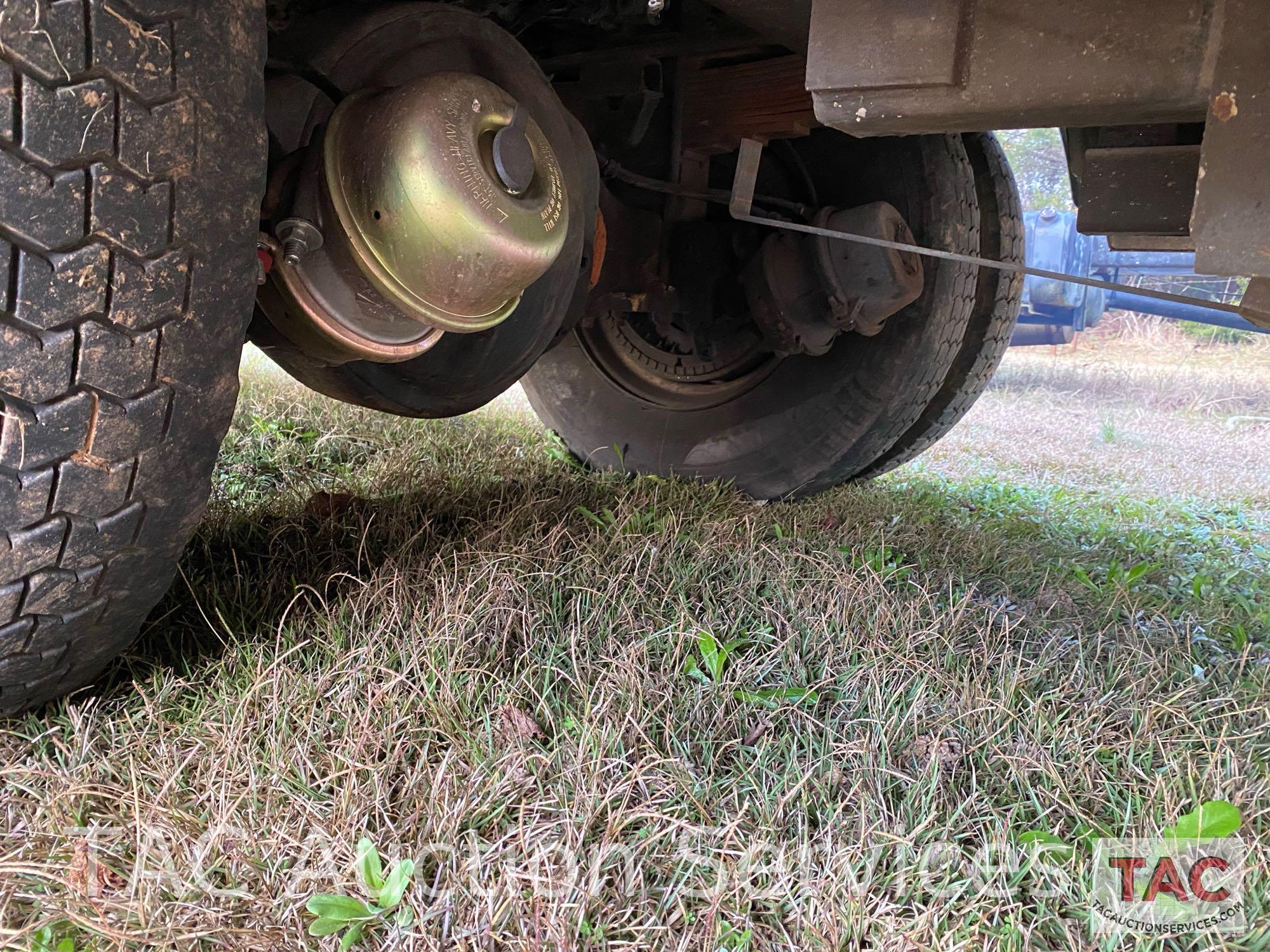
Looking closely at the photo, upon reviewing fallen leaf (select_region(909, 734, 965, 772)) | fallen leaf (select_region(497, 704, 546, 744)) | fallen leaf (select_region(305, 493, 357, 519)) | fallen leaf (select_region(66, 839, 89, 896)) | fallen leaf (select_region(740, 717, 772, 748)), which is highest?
fallen leaf (select_region(909, 734, 965, 772))

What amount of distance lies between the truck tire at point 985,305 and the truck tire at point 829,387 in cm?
7

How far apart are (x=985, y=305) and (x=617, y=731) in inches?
67.6

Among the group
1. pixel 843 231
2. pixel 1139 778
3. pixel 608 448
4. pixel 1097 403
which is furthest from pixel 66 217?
pixel 1097 403

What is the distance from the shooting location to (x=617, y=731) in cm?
107

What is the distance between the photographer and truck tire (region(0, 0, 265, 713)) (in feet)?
2.44

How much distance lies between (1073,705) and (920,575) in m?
0.53

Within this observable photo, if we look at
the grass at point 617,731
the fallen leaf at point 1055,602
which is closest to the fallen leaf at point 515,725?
the grass at point 617,731

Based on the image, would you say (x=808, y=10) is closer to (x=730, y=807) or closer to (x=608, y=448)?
(x=730, y=807)

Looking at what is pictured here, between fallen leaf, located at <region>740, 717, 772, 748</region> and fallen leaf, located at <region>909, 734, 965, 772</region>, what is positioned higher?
fallen leaf, located at <region>909, 734, 965, 772</region>

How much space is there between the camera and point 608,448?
2406mm

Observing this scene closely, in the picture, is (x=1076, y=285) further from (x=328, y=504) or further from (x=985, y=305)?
(x=328, y=504)

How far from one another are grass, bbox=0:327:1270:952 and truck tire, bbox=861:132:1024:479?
49 cm

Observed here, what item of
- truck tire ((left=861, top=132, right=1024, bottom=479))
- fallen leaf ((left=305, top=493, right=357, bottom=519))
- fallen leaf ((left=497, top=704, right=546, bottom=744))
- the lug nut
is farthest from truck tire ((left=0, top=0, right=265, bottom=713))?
truck tire ((left=861, top=132, right=1024, bottom=479))

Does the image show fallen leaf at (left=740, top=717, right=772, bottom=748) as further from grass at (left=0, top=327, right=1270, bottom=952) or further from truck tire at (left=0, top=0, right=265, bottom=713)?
truck tire at (left=0, top=0, right=265, bottom=713)
